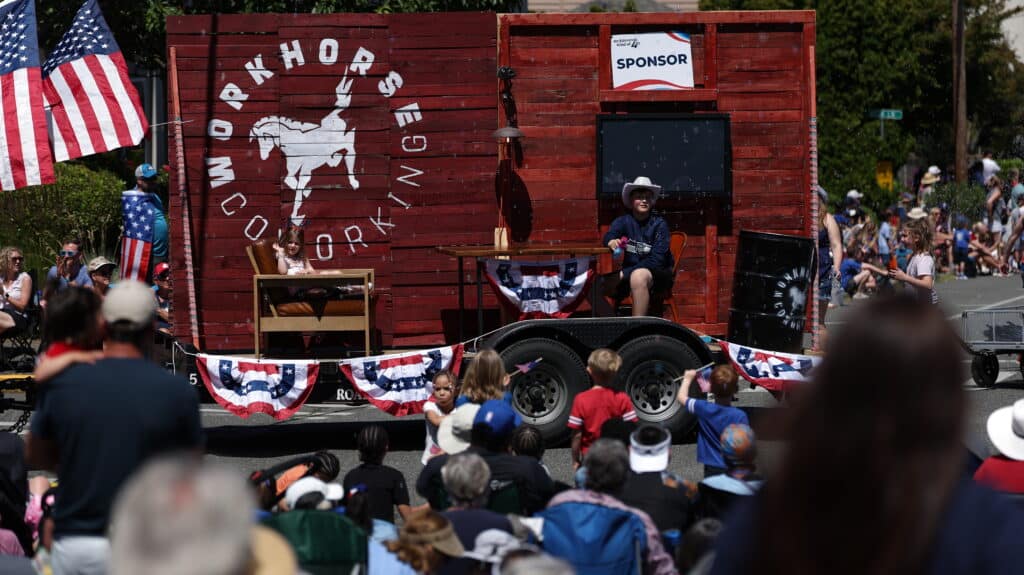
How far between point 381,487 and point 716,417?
1.91 m

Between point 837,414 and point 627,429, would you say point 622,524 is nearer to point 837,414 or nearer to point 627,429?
point 627,429

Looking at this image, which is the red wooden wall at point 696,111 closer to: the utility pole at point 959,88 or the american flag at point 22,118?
the american flag at point 22,118

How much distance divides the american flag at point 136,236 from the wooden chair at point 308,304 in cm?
143

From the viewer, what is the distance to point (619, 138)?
1130cm

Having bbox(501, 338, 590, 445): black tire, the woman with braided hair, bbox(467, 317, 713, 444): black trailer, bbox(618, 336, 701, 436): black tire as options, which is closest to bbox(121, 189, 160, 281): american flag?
bbox(467, 317, 713, 444): black trailer

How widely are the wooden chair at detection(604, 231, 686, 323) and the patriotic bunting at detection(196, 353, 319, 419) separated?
2.47 m

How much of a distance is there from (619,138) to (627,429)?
443 cm

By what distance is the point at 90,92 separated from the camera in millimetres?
11336

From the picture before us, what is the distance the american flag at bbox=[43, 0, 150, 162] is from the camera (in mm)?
11273

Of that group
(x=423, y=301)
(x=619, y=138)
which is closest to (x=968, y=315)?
(x=619, y=138)

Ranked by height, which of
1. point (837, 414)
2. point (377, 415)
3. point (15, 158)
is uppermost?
point (15, 158)

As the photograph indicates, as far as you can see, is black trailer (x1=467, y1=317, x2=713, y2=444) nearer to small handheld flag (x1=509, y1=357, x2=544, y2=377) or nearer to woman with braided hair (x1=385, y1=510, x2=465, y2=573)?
small handheld flag (x1=509, y1=357, x2=544, y2=377)

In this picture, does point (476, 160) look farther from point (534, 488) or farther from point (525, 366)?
point (534, 488)

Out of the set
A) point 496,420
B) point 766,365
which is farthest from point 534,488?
point 766,365
